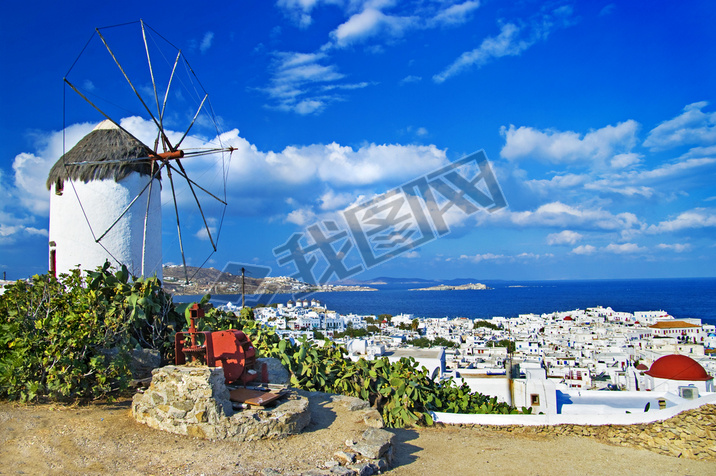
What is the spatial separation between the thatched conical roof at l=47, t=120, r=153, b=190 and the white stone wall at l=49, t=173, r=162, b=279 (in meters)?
0.14

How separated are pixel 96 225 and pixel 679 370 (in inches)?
671

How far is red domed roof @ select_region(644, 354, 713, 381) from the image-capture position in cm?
1452

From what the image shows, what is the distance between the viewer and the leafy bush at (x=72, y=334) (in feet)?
17.5

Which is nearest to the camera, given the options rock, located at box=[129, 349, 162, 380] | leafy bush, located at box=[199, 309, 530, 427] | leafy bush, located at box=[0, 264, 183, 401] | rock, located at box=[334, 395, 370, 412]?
leafy bush, located at box=[0, 264, 183, 401]

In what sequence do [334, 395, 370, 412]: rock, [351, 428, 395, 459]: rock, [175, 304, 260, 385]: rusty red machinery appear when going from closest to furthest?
[351, 428, 395, 459]: rock
[175, 304, 260, 385]: rusty red machinery
[334, 395, 370, 412]: rock

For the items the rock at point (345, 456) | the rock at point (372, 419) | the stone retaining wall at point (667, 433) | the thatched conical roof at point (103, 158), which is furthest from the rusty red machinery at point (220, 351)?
the thatched conical roof at point (103, 158)

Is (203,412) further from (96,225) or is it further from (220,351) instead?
(96,225)

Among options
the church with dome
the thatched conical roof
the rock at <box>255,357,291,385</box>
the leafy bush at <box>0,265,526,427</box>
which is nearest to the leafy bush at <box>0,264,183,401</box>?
the leafy bush at <box>0,265,526,427</box>

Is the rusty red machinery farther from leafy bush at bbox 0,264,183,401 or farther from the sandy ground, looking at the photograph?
the sandy ground

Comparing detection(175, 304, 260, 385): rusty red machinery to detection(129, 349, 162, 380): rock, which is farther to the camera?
detection(129, 349, 162, 380): rock

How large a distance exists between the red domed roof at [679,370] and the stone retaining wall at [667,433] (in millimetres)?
9476

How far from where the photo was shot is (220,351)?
5.59 metres

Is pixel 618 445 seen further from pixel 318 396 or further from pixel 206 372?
pixel 206 372

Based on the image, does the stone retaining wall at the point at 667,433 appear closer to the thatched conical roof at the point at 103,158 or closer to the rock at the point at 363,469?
the rock at the point at 363,469
